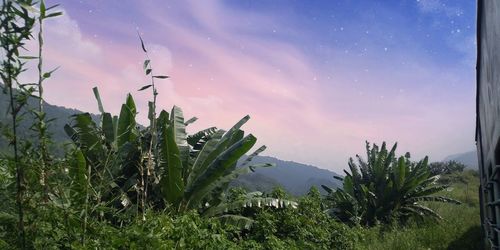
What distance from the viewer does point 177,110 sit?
963 cm

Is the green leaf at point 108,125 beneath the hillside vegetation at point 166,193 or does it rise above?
above

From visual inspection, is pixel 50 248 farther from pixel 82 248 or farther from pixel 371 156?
pixel 371 156

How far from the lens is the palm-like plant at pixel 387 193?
13586mm

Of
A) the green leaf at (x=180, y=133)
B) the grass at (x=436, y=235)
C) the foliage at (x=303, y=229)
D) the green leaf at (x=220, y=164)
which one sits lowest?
the grass at (x=436, y=235)

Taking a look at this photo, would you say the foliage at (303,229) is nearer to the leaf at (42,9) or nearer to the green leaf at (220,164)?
the green leaf at (220,164)

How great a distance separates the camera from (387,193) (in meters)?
13.8

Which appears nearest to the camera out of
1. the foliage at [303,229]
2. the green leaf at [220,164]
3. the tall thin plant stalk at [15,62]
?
the tall thin plant stalk at [15,62]

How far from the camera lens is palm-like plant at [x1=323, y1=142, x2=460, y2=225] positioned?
44.6 feet

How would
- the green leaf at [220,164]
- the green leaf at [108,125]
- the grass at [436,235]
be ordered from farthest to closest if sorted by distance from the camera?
the grass at [436,235]
the green leaf at [108,125]
the green leaf at [220,164]

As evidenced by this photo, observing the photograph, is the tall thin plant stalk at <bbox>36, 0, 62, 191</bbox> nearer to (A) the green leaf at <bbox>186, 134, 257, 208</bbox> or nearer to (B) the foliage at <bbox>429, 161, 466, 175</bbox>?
(A) the green leaf at <bbox>186, 134, 257, 208</bbox>

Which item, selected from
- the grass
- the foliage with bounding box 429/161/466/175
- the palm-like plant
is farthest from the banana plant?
the foliage with bounding box 429/161/466/175

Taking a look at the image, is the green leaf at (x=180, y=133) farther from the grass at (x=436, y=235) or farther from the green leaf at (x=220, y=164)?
the grass at (x=436, y=235)

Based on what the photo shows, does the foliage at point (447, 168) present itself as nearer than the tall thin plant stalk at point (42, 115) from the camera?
No

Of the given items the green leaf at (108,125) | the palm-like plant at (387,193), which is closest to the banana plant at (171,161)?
the green leaf at (108,125)
